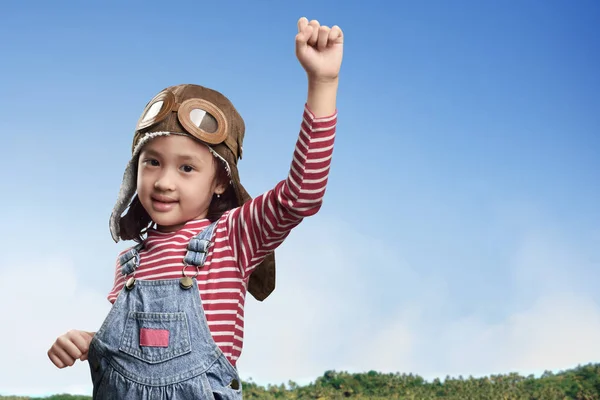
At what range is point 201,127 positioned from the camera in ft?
7.86

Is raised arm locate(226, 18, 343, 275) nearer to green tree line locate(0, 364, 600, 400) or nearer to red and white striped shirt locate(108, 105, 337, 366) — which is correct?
red and white striped shirt locate(108, 105, 337, 366)

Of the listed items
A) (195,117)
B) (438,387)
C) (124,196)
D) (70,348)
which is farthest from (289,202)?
(438,387)

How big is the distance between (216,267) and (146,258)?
0.28m

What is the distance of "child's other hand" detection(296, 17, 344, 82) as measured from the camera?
2051mm

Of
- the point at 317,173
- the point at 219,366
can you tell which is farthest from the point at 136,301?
the point at 317,173

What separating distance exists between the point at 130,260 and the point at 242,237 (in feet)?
1.40

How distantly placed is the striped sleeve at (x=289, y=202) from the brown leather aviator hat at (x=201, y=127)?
0.21m

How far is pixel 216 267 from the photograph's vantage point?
230cm

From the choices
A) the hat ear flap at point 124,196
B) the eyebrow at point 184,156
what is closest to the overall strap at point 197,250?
the eyebrow at point 184,156

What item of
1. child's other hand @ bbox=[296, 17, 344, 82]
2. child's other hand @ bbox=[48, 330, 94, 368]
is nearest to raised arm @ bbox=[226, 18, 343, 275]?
child's other hand @ bbox=[296, 17, 344, 82]

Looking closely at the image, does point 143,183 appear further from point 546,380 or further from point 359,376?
point 546,380

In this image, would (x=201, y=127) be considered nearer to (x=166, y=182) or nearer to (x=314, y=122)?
(x=166, y=182)

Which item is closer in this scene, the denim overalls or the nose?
the denim overalls

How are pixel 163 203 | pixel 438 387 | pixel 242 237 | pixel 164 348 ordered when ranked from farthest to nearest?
pixel 438 387
pixel 163 203
pixel 242 237
pixel 164 348
